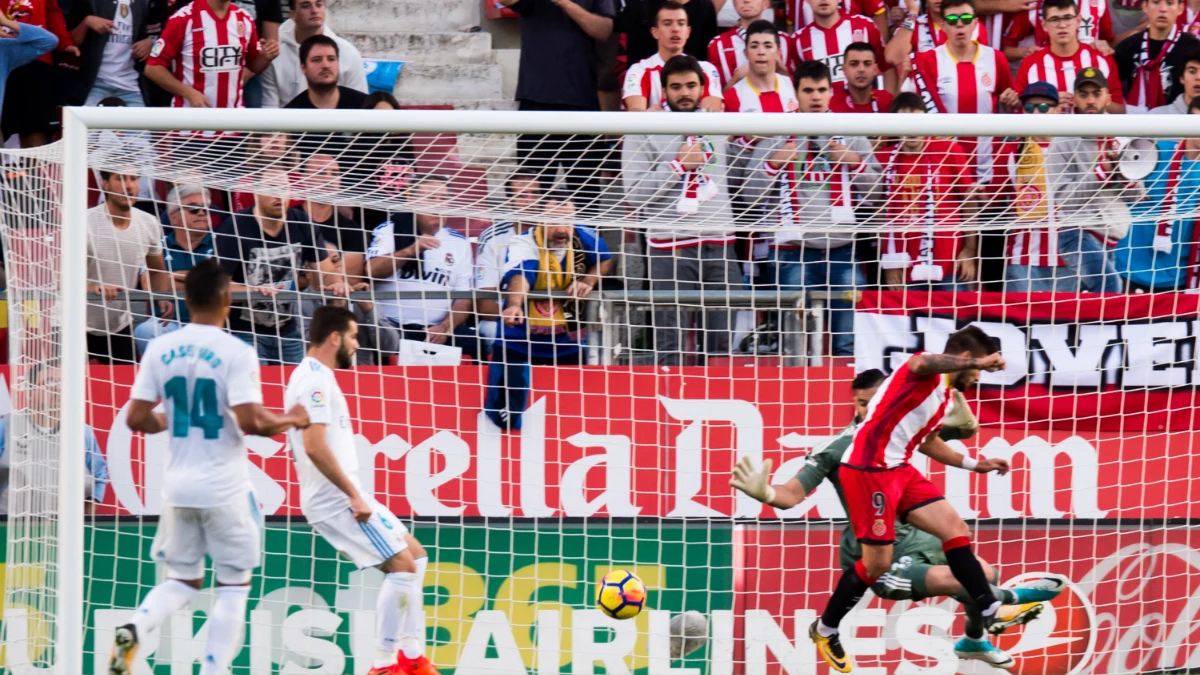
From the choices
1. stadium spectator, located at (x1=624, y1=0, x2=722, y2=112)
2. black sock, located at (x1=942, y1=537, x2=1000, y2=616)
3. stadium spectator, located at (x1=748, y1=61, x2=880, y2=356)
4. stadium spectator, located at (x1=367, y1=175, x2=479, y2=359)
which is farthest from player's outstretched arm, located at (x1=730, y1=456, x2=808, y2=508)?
stadium spectator, located at (x1=624, y1=0, x2=722, y2=112)


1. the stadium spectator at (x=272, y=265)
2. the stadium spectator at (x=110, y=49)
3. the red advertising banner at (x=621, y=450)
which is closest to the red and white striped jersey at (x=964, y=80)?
the red advertising banner at (x=621, y=450)

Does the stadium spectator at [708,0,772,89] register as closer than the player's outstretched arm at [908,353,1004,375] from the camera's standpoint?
No

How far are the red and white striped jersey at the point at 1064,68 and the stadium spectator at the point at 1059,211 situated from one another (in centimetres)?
45

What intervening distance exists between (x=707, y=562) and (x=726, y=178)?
182 centimetres

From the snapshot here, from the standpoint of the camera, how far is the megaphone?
737 cm

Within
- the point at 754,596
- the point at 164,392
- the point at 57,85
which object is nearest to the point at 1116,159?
the point at 754,596

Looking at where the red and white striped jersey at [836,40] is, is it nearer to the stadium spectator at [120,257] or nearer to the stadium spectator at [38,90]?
the stadium spectator at [120,257]

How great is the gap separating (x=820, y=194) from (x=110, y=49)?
13.6 feet

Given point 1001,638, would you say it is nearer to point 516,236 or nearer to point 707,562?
point 707,562

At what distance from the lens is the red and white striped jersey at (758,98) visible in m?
8.56

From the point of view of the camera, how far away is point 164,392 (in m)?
5.88

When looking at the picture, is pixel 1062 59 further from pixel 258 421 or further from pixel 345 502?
pixel 258 421

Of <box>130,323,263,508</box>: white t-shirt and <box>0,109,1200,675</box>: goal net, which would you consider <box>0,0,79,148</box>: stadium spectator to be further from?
<box>130,323,263,508</box>: white t-shirt

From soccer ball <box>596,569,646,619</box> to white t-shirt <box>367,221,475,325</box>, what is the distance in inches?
63.8
